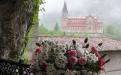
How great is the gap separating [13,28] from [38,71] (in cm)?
149

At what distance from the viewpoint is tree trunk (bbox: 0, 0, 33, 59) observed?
125 inches

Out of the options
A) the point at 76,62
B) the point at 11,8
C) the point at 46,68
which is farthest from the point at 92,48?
the point at 11,8

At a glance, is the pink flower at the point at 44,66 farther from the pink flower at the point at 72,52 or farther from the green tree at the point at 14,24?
the green tree at the point at 14,24

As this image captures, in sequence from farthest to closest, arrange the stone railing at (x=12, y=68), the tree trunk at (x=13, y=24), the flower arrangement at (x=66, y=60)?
1. the tree trunk at (x=13, y=24)
2. the stone railing at (x=12, y=68)
3. the flower arrangement at (x=66, y=60)

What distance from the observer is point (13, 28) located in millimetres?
3316

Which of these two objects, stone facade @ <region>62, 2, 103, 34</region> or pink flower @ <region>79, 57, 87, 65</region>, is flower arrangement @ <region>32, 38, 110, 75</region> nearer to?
pink flower @ <region>79, 57, 87, 65</region>

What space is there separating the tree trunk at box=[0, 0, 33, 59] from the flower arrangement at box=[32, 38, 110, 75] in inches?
51.4

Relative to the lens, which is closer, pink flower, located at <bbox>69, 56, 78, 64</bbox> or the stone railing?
pink flower, located at <bbox>69, 56, 78, 64</bbox>

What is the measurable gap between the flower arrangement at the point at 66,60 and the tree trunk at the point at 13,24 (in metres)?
1.31

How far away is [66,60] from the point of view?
1838mm

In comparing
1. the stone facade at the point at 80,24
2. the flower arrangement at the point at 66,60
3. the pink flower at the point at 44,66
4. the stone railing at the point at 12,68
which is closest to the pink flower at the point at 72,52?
the flower arrangement at the point at 66,60

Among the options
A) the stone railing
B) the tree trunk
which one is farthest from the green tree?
the stone railing

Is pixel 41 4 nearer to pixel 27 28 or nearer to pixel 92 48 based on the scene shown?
pixel 27 28

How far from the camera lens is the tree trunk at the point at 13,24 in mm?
3172
